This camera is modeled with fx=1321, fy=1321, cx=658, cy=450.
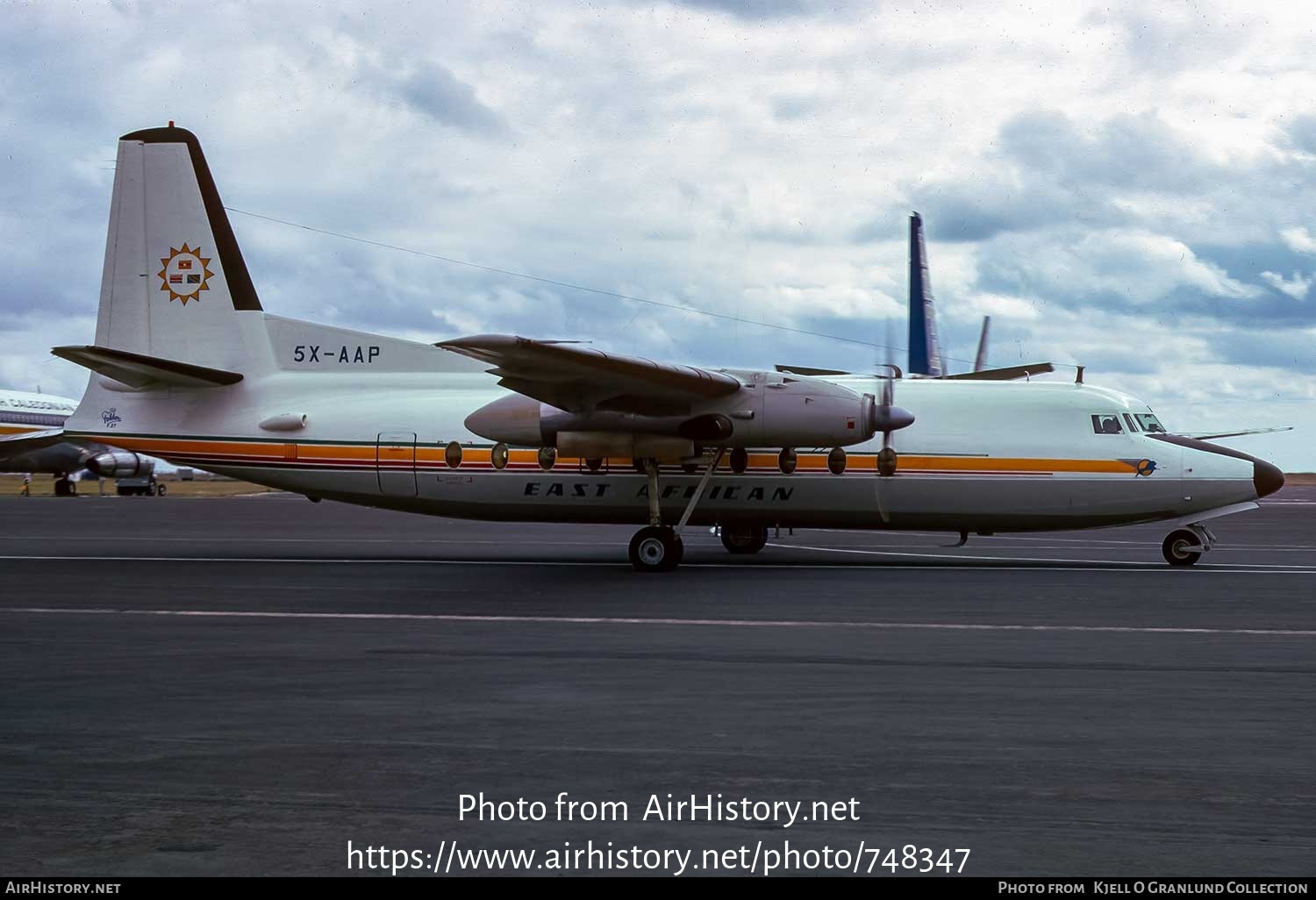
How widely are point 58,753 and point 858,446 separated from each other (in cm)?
1612

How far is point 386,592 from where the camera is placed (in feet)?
57.0

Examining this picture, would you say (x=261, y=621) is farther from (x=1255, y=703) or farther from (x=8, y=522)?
(x=8, y=522)

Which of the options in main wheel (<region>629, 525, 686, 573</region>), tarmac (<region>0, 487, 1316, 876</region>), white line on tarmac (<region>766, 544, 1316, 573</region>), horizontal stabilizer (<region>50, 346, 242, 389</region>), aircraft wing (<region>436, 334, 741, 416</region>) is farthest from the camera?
white line on tarmac (<region>766, 544, 1316, 573</region>)

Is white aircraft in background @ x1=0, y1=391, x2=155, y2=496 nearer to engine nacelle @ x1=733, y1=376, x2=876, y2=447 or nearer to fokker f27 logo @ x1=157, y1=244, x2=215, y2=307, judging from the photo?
fokker f27 logo @ x1=157, y1=244, x2=215, y2=307

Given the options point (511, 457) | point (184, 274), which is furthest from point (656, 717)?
point (184, 274)

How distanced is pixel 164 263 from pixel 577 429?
9198 millimetres

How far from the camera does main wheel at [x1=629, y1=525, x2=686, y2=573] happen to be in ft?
69.4

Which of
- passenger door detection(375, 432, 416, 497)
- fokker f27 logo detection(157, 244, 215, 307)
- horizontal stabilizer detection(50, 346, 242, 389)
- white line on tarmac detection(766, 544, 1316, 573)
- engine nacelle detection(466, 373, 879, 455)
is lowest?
white line on tarmac detection(766, 544, 1316, 573)

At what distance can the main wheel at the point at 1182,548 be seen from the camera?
73.0ft

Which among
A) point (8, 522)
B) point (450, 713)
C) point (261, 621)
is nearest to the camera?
point (450, 713)

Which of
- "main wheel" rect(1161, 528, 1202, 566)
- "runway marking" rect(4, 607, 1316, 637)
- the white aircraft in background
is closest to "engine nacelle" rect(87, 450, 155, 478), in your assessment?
the white aircraft in background

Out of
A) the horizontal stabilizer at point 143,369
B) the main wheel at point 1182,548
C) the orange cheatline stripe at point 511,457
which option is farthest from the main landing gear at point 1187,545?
the horizontal stabilizer at point 143,369

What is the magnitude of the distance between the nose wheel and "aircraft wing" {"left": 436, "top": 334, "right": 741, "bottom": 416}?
8.04m

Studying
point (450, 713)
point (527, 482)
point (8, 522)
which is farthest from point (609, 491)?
point (8, 522)
